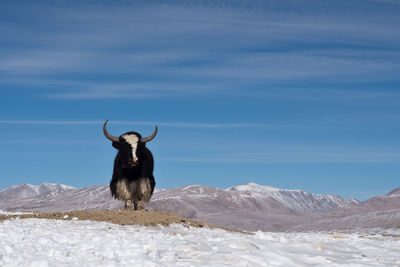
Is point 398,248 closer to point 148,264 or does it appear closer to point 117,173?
point 148,264

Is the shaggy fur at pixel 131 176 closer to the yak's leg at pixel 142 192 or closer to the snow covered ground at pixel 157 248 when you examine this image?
the yak's leg at pixel 142 192

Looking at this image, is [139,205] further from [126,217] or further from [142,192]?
[126,217]

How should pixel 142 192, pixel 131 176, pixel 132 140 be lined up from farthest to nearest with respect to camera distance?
pixel 131 176, pixel 142 192, pixel 132 140

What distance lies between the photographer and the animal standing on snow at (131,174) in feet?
59.6

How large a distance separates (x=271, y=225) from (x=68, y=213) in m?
138

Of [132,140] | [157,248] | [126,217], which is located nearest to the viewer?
[157,248]

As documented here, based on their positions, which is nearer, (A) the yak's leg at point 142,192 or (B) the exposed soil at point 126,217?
(B) the exposed soil at point 126,217

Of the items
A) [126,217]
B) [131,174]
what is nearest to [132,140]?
[131,174]

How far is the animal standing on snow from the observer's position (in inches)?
715

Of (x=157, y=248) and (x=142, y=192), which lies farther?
(x=142, y=192)

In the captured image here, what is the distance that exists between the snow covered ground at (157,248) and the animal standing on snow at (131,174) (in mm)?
4230

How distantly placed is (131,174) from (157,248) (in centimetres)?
791

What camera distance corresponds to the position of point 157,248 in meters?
10.8

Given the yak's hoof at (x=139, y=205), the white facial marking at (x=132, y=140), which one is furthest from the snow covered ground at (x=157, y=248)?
the yak's hoof at (x=139, y=205)
